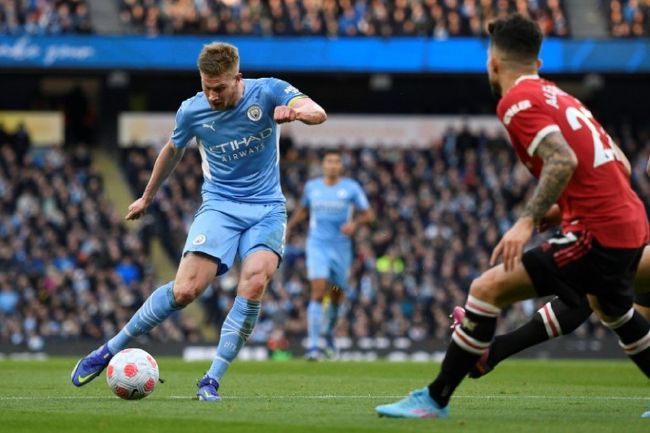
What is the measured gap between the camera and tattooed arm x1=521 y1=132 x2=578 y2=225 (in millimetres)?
6773

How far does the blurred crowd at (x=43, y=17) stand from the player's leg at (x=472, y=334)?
2497 centimetres

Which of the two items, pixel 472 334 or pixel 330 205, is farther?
pixel 330 205

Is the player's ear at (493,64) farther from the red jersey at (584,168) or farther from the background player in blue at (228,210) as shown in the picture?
the background player in blue at (228,210)

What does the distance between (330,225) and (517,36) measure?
1134cm

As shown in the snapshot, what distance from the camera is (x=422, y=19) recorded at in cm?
3216

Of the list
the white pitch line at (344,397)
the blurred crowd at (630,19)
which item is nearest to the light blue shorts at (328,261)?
the white pitch line at (344,397)

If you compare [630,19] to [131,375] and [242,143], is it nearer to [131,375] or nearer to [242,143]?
[242,143]

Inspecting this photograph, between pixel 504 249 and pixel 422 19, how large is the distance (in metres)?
25.9

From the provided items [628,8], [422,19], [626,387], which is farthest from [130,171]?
[626,387]

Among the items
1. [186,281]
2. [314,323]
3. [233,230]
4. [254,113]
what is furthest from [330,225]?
[186,281]

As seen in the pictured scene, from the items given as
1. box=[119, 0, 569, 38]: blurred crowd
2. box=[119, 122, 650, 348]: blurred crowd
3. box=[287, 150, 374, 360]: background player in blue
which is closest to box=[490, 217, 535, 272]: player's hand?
box=[287, 150, 374, 360]: background player in blue

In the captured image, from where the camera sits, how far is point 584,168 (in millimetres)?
7176

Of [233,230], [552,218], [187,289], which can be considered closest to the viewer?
[552,218]

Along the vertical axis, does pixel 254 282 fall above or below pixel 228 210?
below
